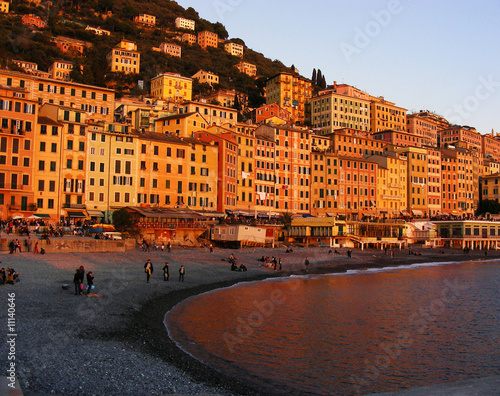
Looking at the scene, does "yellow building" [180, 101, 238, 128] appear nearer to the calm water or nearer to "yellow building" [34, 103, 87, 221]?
"yellow building" [34, 103, 87, 221]

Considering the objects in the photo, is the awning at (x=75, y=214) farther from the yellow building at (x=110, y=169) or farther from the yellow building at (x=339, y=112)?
the yellow building at (x=339, y=112)

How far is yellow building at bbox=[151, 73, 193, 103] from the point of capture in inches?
5160

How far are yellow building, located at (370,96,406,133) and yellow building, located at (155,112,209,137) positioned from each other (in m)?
74.3

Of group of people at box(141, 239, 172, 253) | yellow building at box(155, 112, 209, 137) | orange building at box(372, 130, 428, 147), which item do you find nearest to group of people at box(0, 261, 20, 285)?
group of people at box(141, 239, 172, 253)

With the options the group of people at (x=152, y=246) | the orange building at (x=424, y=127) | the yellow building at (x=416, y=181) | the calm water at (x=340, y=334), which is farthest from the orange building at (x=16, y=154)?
the orange building at (x=424, y=127)

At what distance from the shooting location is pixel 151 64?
17638 cm

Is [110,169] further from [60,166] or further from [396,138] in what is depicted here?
[396,138]

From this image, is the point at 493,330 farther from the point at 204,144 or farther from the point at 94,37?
the point at 94,37

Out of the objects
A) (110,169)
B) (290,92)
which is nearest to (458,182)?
(290,92)

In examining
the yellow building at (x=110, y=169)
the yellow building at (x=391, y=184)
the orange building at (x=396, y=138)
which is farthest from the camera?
the orange building at (x=396, y=138)

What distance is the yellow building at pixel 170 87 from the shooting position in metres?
131

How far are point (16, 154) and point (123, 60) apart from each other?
110021 millimetres

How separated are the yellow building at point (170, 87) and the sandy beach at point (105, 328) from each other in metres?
89.2

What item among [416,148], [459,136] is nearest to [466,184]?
[416,148]
